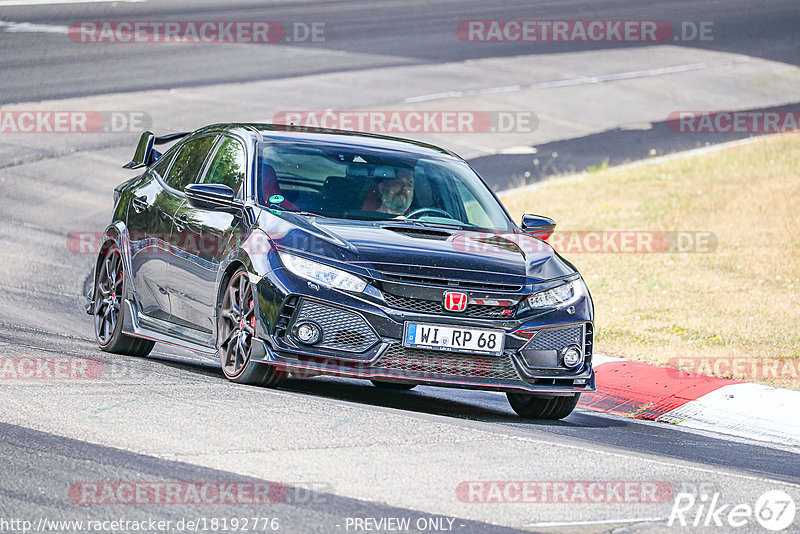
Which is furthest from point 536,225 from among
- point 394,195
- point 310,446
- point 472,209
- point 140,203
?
point 310,446

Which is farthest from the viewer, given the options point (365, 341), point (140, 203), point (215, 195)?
point (140, 203)

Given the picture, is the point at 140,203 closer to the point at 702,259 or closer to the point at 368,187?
the point at 368,187

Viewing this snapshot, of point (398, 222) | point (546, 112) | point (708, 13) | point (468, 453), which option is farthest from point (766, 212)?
point (708, 13)

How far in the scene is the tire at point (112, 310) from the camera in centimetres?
995

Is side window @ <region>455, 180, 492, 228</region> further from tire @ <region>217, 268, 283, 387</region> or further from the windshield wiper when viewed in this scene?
tire @ <region>217, 268, 283, 387</region>

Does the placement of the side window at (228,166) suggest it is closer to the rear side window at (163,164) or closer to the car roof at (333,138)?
the car roof at (333,138)

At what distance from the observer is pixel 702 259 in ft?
51.1

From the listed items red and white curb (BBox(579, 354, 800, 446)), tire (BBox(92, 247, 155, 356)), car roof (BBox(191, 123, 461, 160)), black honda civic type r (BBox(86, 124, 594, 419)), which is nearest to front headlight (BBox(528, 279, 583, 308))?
black honda civic type r (BBox(86, 124, 594, 419))

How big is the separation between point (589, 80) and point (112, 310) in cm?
1861

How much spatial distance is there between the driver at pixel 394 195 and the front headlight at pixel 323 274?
974 mm

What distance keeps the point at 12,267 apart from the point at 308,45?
1647 cm

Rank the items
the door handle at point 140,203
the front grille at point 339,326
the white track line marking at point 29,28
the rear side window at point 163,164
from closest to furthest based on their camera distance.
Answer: the front grille at point 339,326 < the door handle at point 140,203 < the rear side window at point 163,164 < the white track line marking at point 29,28

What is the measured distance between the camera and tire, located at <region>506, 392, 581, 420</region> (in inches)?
342

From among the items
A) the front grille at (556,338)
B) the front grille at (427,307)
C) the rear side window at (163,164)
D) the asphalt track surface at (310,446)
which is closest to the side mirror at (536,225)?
the front grille at (556,338)
